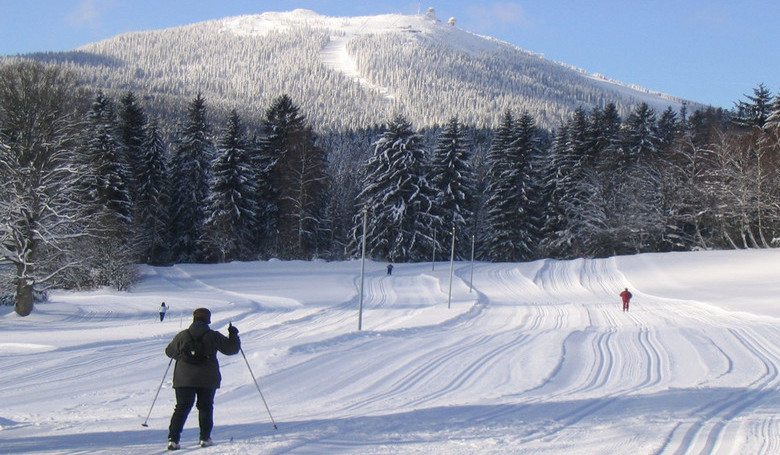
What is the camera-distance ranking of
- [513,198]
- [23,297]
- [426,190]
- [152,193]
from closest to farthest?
[23,297] → [152,193] → [426,190] → [513,198]

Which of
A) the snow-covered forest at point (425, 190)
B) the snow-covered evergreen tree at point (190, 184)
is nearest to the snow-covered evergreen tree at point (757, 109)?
the snow-covered forest at point (425, 190)

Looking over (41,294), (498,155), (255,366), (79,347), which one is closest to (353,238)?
(498,155)

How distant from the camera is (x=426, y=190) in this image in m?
46.0

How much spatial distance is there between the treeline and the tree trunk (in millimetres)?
7917

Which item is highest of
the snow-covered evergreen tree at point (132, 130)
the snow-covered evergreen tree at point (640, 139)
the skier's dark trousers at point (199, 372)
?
the snow-covered evergreen tree at point (640, 139)

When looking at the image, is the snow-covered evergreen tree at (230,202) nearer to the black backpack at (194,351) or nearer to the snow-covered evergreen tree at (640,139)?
the snow-covered evergreen tree at (640,139)

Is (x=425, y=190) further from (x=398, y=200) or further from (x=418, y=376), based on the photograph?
(x=418, y=376)

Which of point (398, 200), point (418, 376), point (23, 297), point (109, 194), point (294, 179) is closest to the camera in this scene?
point (418, 376)

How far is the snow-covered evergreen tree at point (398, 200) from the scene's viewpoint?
4434 centimetres

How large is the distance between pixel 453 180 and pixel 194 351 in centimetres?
4365

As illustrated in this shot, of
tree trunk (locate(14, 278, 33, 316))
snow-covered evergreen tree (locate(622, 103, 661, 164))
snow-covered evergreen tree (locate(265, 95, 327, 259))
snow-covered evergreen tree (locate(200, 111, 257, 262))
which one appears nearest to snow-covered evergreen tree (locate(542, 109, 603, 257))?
snow-covered evergreen tree (locate(622, 103, 661, 164))

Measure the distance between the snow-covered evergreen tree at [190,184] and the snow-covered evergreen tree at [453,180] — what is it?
18.8 meters

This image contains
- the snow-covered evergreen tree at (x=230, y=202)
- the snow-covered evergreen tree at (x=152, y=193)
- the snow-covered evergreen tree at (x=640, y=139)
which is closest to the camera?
the snow-covered evergreen tree at (x=230, y=202)

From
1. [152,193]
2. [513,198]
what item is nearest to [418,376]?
[152,193]
